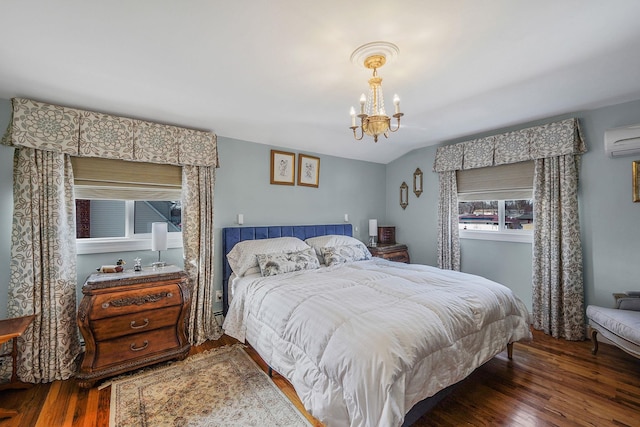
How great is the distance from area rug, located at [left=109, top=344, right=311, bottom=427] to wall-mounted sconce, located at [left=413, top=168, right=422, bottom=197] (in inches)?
134

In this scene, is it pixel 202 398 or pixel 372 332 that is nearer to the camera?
pixel 372 332

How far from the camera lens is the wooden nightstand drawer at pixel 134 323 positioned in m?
2.21

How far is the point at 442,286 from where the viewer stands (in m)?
2.36

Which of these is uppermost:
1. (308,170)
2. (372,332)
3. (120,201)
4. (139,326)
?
(308,170)

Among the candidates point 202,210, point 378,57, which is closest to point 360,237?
point 202,210

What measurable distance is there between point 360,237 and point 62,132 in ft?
12.7

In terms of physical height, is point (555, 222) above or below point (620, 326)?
above

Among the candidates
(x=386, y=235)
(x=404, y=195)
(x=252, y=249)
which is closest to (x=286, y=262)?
(x=252, y=249)

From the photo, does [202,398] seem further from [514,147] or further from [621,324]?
[514,147]

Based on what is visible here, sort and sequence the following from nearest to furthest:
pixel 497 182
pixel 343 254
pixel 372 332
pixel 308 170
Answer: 1. pixel 372 332
2. pixel 343 254
3. pixel 497 182
4. pixel 308 170

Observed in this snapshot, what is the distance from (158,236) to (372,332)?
7.31ft

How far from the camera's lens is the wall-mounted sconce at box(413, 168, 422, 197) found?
4.45 m

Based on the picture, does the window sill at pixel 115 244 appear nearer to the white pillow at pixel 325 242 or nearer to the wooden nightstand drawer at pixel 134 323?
the wooden nightstand drawer at pixel 134 323

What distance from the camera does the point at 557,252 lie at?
10.0 feet
